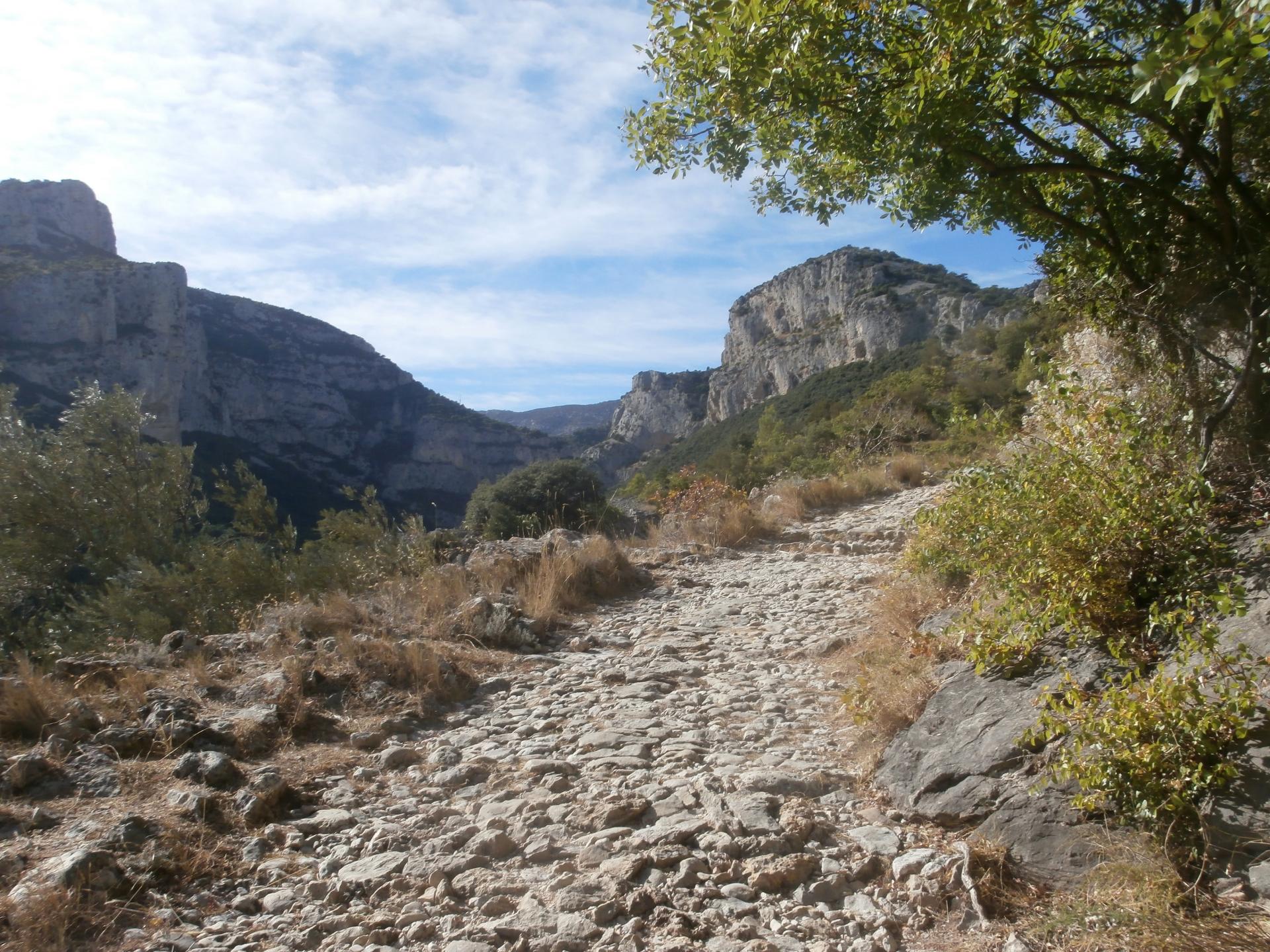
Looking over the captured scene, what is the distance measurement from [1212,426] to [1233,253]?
93 cm

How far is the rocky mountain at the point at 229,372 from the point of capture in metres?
53.8

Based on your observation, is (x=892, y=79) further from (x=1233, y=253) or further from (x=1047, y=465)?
(x=1047, y=465)

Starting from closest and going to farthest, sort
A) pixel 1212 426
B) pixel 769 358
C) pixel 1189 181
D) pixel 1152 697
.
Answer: pixel 1152 697, pixel 1212 426, pixel 1189 181, pixel 769 358

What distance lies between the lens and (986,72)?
12.9 feet

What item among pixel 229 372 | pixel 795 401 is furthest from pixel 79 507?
pixel 229 372

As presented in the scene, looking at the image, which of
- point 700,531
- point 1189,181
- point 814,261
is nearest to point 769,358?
point 814,261

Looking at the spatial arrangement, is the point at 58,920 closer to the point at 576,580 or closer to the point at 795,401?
the point at 576,580

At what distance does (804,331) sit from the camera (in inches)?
3346

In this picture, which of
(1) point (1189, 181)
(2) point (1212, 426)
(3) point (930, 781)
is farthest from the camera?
(1) point (1189, 181)

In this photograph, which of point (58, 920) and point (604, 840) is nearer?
point (58, 920)

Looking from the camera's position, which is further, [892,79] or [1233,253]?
[892,79]

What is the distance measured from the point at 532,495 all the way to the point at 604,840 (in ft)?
60.7

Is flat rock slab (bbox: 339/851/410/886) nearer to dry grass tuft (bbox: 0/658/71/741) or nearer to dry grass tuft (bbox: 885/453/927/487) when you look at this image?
dry grass tuft (bbox: 0/658/71/741)

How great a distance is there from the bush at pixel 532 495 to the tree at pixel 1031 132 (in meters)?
13.3
